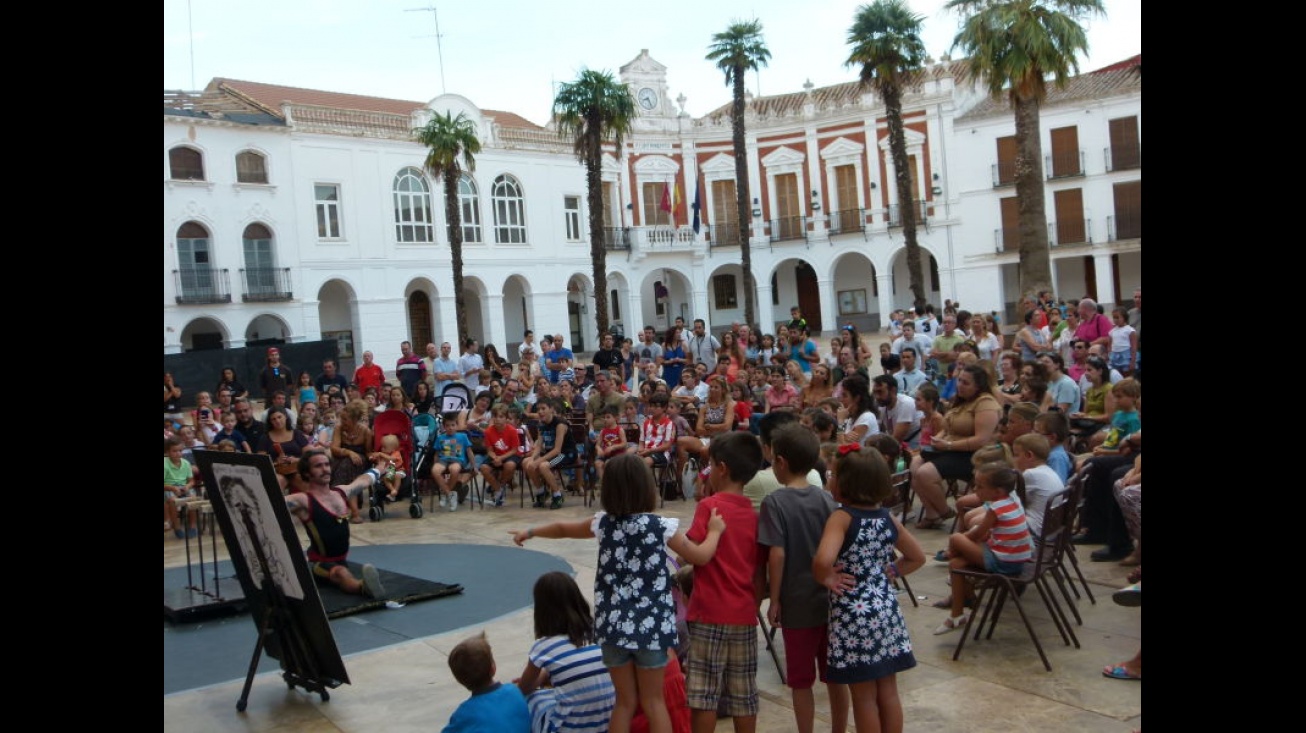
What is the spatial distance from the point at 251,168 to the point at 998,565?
98.1 feet

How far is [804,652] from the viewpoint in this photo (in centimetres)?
446

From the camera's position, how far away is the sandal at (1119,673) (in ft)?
17.1

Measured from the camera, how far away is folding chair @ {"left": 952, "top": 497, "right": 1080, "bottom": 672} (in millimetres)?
5707

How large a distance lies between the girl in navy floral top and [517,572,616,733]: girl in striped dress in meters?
0.09

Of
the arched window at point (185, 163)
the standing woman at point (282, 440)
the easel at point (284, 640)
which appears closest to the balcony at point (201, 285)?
the arched window at point (185, 163)

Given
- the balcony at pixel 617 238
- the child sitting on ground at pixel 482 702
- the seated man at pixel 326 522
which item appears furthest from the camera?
the balcony at pixel 617 238

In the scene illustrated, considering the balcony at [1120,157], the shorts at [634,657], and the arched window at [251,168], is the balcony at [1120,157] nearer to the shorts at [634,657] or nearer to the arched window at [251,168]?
the arched window at [251,168]

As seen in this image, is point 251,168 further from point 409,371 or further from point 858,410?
point 858,410

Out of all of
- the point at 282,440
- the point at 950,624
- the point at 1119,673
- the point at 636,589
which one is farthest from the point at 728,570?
the point at 282,440

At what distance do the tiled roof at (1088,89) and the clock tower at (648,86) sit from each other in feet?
35.1

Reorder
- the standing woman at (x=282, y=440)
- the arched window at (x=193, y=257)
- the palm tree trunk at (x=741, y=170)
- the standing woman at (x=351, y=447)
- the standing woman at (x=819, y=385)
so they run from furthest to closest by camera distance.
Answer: the palm tree trunk at (x=741, y=170) < the arched window at (x=193, y=257) < the standing woman at (x=351, y=447) < the standing woman at (x=282, y=440) < the standing woman at (x=819, y=385)

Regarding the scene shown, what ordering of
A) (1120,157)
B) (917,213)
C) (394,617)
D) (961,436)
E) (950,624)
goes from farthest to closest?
(917,213) → (1120,157) → (961,436) → (394,617) → (950,624)
